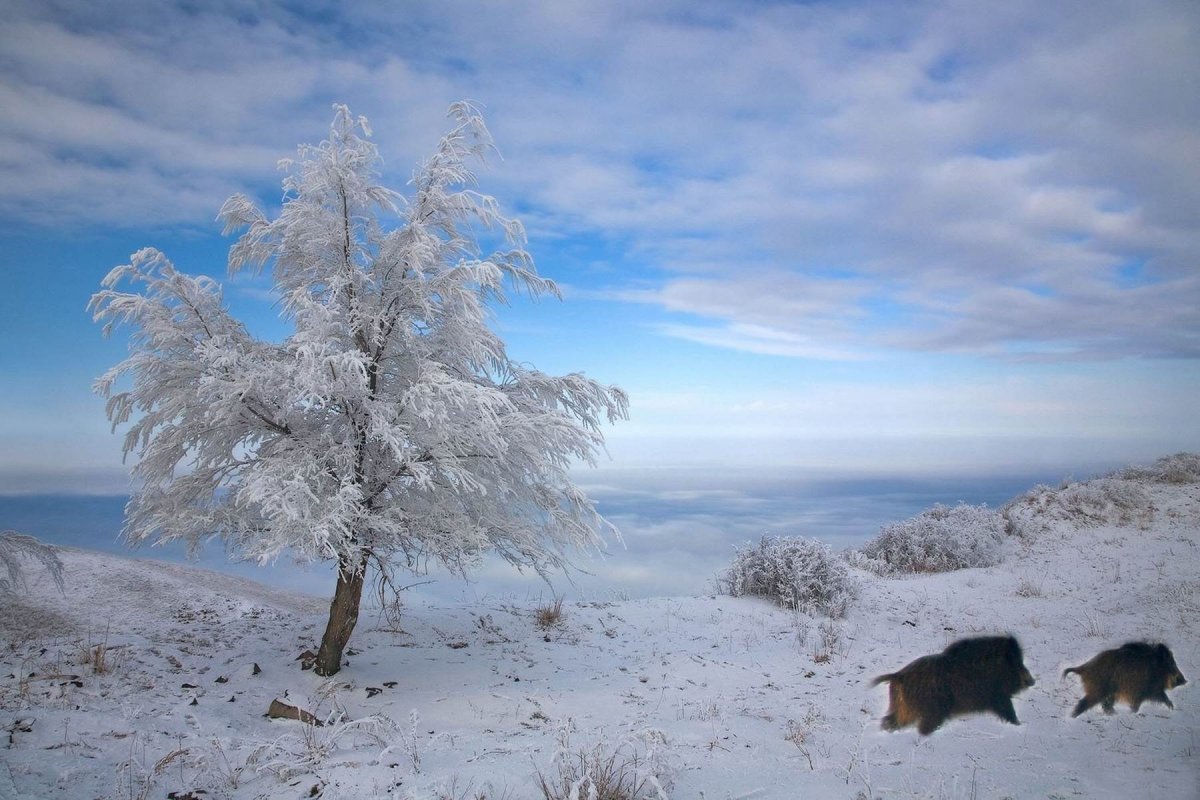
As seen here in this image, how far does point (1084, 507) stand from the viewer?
49.9 feet

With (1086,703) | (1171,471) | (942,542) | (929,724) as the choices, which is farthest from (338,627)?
(1171,471)

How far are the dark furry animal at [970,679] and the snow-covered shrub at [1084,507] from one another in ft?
42.6

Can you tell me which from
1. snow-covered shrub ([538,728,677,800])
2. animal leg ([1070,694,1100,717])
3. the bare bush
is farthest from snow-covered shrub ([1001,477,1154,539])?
snow-covered shrub ([538,728,677,800])

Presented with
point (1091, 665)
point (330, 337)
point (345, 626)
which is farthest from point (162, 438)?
point (1091, 665)

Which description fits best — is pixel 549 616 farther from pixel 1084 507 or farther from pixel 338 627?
pixel 1084 507

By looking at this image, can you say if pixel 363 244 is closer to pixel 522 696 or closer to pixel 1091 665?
Result: pixel 522 696

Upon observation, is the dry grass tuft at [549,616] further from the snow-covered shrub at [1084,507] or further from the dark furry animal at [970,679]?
the snow-covered shrub at [1084,507]

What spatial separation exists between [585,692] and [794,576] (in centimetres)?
560

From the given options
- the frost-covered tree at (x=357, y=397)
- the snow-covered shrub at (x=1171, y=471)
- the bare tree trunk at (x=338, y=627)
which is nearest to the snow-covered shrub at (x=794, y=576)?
the frost-covered tree at (x=357, y=397)

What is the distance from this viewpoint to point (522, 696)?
733cm

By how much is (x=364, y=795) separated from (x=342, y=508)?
2557mm

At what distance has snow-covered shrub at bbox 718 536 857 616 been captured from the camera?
37.4 ft

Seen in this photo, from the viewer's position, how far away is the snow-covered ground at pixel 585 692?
4.42m

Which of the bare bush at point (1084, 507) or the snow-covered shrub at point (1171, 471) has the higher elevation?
the snow-covered shrub at point (1171, 471)
